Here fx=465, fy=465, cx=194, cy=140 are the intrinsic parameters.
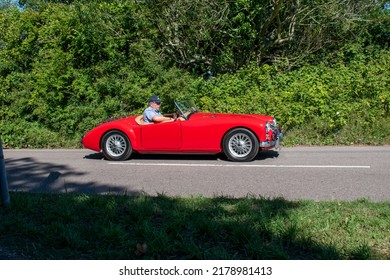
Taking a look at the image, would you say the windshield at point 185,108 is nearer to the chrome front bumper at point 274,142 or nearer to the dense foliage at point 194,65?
the chrome front bumper at point 274,142

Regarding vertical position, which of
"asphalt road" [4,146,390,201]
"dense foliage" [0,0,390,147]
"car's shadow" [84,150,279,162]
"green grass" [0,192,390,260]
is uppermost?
"dense foliage" [0,0,390,147]

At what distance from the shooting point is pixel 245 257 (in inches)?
154

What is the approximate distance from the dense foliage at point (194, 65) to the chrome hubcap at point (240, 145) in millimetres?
3332

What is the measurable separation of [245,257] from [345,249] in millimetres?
859

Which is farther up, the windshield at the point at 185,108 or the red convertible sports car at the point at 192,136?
the windshield at the point at 185,108

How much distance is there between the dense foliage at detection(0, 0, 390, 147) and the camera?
1295 cm

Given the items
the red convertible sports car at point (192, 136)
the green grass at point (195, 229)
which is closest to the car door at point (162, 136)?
the red convertible sports car at point (192, 136)

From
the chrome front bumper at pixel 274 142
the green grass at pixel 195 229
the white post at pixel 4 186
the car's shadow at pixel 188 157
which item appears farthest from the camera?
the car's shadow at pixel 188 157

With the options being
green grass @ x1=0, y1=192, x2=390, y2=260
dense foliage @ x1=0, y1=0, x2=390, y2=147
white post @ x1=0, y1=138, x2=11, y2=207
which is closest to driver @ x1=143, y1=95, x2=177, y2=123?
dense foliage @ x1=0, y1=0, x2=390, y2=147

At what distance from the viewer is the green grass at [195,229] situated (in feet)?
13.1

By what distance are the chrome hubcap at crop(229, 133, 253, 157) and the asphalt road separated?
285 mm

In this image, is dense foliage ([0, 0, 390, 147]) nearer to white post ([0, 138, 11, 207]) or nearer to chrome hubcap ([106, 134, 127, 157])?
chrome hubcap ([106, 134, 127, 157])

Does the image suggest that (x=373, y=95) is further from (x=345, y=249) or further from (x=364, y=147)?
(x=345, y=249)

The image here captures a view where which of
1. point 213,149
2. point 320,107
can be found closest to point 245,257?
point 213,149
